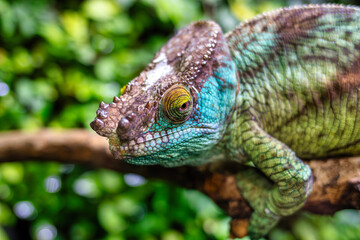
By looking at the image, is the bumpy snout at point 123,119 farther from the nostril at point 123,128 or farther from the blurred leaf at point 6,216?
the blurred leaf at point 6,216

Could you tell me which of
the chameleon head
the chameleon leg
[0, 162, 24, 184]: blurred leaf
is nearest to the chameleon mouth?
the chameleon head

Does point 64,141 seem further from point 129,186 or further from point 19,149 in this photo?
point 129,186

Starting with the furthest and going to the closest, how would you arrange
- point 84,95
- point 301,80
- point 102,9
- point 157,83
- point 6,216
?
point 6,216 < point 102,9 < point 84,95 < point 301,80 < point 157,83

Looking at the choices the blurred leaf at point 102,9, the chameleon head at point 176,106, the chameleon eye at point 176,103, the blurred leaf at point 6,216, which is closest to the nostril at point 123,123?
the chameleon head at point 176,106

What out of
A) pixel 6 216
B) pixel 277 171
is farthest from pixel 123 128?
pixel 6 216

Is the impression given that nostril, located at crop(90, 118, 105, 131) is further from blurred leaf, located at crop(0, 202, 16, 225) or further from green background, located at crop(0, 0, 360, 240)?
blurred leaf, located at crop(0, 202, 16, 225)

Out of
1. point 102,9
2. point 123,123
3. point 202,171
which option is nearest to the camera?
point 123,123

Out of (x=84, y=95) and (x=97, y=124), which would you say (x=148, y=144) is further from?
(x=84, y=95)
